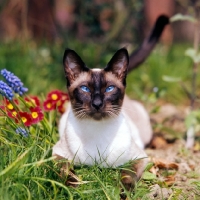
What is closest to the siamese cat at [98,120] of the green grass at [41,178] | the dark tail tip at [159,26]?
the green grass at [41,178]

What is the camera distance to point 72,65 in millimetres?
3090

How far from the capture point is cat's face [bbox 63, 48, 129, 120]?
2934 millimetres

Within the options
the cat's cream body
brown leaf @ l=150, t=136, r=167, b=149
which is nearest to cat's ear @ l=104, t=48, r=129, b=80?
the cat's cream body

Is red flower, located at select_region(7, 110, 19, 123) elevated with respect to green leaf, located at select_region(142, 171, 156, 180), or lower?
elevated

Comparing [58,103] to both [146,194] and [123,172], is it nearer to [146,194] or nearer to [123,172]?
[123,172]

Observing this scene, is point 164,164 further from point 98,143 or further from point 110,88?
point 110,88

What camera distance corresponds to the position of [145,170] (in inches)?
125

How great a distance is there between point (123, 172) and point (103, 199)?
0.40 metres

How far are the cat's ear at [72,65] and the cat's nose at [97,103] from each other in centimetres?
30

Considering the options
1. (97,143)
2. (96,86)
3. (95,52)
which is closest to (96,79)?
(96,86)

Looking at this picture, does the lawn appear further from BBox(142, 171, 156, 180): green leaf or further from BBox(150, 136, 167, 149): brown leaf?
BBox(150, 136, 167, 149): brown leaf

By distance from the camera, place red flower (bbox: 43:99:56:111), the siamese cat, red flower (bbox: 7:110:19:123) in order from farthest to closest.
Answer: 1. red flower (bbox: 43:99:56:111)
2. red flower (bbox: 7:110:19:123)
3. the siamese cat

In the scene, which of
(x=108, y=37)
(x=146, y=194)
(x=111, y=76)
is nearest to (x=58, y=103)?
(x=111, y=76)

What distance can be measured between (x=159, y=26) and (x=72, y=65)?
130cm
